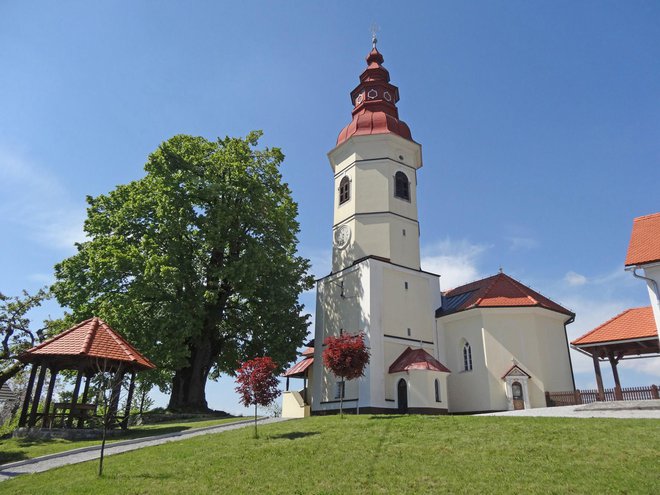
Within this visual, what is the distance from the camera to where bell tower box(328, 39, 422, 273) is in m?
26.1

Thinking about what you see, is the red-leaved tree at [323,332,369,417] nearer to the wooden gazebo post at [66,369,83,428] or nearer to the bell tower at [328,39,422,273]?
the bell tower at [328,39,422,273]

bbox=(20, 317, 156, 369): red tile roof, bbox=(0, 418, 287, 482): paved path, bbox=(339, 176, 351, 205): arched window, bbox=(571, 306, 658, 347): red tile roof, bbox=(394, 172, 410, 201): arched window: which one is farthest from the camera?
bbox=(339, 176, 351, 205): arched window

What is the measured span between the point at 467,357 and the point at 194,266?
14.5 meters

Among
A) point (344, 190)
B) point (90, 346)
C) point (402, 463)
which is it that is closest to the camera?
point (402, 463)

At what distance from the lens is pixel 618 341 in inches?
765

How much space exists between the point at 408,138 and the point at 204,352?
630 inches

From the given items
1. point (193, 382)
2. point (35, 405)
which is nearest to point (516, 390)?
point (193, 382)

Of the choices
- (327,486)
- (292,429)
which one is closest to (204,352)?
(292,429)

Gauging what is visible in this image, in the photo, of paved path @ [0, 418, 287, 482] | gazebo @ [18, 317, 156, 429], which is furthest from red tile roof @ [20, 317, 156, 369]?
paved path @ [0, 418, 287, 482]

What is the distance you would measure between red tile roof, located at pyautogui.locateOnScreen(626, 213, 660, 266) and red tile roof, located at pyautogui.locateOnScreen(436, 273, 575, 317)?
5.95m

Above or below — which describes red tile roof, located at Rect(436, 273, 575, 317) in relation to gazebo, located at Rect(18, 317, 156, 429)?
above

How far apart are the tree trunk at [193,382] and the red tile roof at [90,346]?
5645 mm

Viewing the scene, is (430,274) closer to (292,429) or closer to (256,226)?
(256,226)

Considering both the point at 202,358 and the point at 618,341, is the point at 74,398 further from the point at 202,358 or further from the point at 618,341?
the point at 618,341
